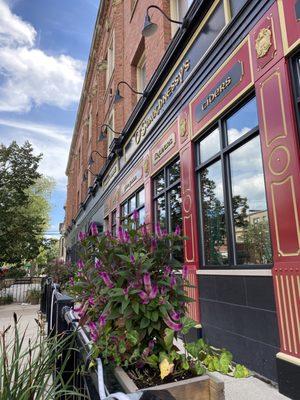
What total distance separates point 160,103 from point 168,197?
2.74m

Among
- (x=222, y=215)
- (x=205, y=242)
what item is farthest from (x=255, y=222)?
(x=205, y=242)

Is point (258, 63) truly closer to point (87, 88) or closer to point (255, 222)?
point (255, 222)

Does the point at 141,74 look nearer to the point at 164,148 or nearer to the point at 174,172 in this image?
the point at 164,148

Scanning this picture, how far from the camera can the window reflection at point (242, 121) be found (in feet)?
16.3

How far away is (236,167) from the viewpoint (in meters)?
5.36

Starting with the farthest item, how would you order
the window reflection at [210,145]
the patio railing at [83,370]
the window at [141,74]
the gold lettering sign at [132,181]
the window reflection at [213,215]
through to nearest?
the window at [141,74] < the gold lettering sign at [132,181] < the window reflection at [210,145] < the window reflection at [213,215] < the patio railing at [83,370]

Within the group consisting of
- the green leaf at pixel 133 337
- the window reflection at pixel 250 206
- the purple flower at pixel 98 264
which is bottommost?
the green leaf at pixel 133 337

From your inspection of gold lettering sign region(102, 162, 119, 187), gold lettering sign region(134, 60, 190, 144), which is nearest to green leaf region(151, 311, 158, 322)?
gold lettering sign region(134, 60, 190, 144)

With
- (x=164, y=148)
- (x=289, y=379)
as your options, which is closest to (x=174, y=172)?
(x=164, y=148)

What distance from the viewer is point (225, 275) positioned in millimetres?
5160

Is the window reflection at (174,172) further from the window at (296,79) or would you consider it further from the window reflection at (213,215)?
the window at (296,79)

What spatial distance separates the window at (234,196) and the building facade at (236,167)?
0.02 meters

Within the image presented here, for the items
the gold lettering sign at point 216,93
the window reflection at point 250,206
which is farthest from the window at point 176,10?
the window reflection at point 250,206

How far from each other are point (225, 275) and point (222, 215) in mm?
1108
